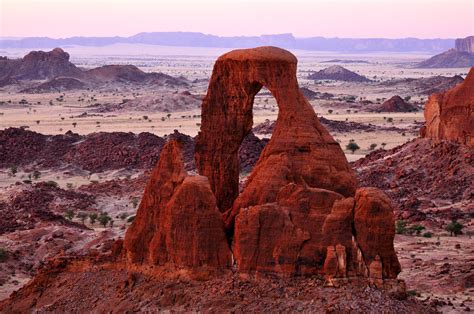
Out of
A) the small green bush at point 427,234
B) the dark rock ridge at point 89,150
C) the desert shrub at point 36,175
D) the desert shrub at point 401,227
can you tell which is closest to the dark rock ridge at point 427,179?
the desert shrub at point 401,227

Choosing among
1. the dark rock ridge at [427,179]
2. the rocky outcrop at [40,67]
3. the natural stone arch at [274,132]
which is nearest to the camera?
the natural stone arch at [274,132]

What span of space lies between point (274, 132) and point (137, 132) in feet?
184

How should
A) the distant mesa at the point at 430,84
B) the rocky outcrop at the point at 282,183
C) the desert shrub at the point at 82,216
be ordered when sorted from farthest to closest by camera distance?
the distant mesa at the point at 430,84 < the desert shrub at the point at 82,216 < the rocky outcrop at the point at 282,183

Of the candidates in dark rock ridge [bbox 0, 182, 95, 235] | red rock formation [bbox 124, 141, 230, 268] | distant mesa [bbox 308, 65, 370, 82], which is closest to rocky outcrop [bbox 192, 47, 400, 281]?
red rock formation [bbox 124, 141, 230, 268]

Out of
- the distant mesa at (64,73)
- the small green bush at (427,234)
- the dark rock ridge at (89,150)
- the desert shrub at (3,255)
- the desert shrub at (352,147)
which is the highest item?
the desert shrub at (3,255)

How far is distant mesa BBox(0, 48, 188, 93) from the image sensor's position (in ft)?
467

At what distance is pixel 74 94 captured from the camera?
126625 mm

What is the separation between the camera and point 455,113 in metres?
42.7

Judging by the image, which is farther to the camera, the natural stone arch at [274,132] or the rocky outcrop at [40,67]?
the rocky outcrop at [40,67]

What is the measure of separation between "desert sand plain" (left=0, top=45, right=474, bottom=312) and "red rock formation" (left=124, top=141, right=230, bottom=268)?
5.77 meters

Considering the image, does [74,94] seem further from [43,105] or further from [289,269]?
[289,269]

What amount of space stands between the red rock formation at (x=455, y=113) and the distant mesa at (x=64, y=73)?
317 feet

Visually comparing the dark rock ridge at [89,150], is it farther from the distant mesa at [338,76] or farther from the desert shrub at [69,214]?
the distant mesa at [338,76]

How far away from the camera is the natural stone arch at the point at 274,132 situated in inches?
786
